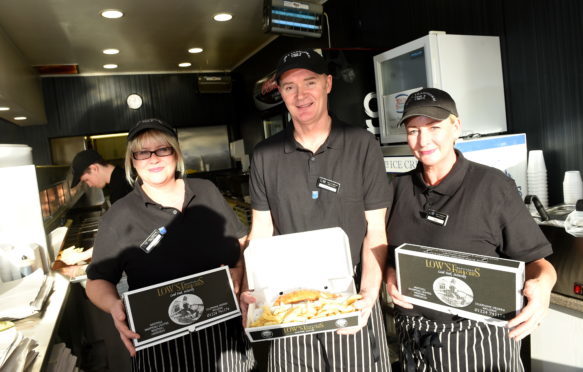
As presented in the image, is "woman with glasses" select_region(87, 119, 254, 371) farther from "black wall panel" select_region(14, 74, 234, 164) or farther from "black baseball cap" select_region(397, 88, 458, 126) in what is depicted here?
"black wall panel" select_region(14, 74, 234, 164)

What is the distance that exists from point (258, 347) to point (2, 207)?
5.72 ft

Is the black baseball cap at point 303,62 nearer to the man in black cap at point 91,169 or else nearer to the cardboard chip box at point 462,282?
the cardboard chip box at point 462,282

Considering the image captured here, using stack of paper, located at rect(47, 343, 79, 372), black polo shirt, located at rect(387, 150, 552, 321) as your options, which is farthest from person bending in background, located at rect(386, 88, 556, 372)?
stack of paper, located at rect(47, 343, 79, 372)

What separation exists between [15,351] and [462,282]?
1.45m

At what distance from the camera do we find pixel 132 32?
462 cm

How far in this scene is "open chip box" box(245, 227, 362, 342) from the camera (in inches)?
58.0

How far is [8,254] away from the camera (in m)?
2.44

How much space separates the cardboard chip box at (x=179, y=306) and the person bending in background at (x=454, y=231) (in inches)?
22.8

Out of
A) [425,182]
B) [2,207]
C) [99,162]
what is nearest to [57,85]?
[99,162]

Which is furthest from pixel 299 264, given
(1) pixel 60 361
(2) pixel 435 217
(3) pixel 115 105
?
(3) pixel 115 105

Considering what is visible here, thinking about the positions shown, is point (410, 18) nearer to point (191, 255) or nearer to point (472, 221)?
point (472, 221)

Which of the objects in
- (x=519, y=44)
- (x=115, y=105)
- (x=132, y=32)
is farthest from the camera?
(x=115, y=105)

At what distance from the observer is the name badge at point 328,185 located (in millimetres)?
1573

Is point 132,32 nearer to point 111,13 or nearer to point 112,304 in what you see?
point 111,13
